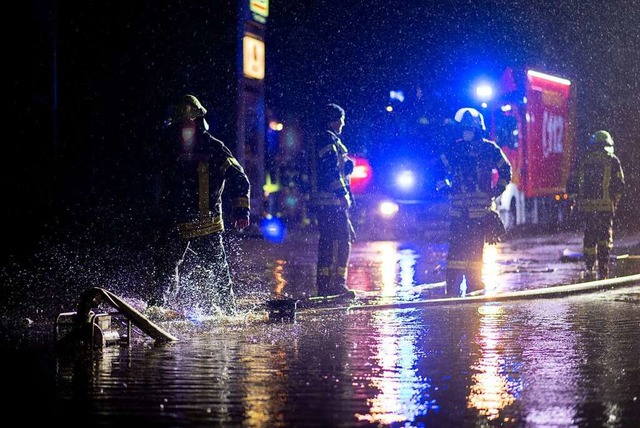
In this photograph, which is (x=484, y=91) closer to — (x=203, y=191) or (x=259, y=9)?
(x=259, y=9)

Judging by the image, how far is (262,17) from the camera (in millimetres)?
26594

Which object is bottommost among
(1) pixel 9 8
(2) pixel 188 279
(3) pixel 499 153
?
(2) pixel 188 279

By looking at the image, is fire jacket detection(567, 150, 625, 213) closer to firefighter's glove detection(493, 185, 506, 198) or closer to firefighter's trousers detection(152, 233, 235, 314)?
firefighter's glove detection(493, 185, 506, 198)

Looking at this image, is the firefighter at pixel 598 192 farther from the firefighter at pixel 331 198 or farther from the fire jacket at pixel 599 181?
the firefighter at pixel 331 198

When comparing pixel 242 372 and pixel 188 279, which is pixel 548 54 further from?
pixel 242 372

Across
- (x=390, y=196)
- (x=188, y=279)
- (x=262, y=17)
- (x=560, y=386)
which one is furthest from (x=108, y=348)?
(x=262, y=17)

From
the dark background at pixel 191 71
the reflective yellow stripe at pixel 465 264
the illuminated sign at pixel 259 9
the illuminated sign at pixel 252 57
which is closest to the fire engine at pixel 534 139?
the dark background at pixel 191 71

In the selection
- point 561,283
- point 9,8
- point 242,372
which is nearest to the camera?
point 242,372

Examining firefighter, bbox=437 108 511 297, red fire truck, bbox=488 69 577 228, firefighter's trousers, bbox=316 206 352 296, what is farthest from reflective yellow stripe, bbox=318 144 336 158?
red fire truck, bbox=488 69 577 228

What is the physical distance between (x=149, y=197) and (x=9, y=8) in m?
4.62

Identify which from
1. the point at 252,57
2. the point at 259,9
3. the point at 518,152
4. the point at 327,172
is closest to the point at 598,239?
the point at 327,172

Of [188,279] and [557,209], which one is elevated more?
[557,209]

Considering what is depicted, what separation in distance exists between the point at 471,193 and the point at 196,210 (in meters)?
3.31

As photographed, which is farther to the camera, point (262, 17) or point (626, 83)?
point (626, 83)
